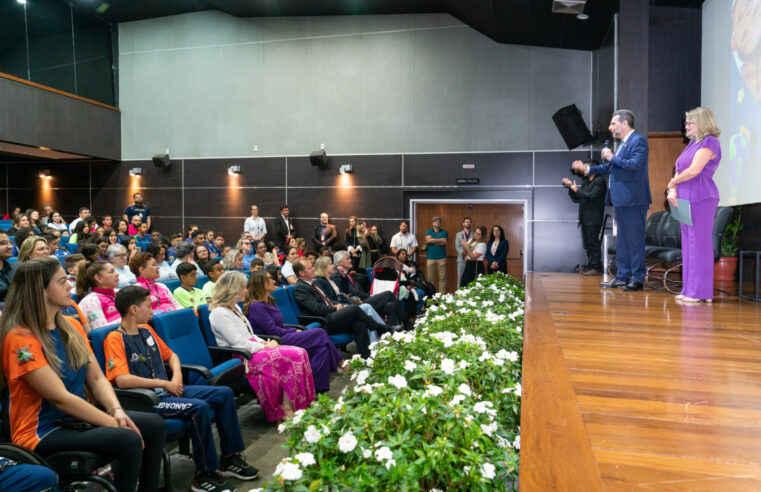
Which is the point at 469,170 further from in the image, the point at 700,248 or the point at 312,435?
the point at 312,435

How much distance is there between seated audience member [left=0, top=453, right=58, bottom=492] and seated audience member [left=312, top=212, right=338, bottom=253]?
8107 mm

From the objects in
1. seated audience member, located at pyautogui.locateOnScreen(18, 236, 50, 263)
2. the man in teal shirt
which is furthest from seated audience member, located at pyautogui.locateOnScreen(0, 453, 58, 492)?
the man in teal shirt

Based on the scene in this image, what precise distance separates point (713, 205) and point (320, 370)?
292 centimetres

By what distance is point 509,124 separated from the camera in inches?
378

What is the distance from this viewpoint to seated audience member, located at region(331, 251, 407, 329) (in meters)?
6.06

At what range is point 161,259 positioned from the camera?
17.7 ft

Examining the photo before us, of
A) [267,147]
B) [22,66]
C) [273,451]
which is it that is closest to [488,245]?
[267,147]

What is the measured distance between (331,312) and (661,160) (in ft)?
16.0

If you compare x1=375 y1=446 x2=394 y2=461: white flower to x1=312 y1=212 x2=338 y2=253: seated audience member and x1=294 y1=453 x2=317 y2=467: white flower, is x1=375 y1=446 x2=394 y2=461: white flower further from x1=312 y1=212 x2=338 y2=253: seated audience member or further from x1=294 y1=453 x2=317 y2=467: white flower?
x1=312 y1=212 x2=338 y2=253: seated audience member

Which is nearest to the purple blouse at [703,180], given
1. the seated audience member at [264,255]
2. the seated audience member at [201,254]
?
the seated audience member at [201,254]

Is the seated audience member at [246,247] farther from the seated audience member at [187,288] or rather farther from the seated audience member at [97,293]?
the seated audience member at [97,293]

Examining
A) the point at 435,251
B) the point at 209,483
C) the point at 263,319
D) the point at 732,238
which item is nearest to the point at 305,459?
the point at 209,483

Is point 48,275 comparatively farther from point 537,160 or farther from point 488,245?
point 537,160

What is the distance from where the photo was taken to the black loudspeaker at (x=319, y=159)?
33.4 ft
